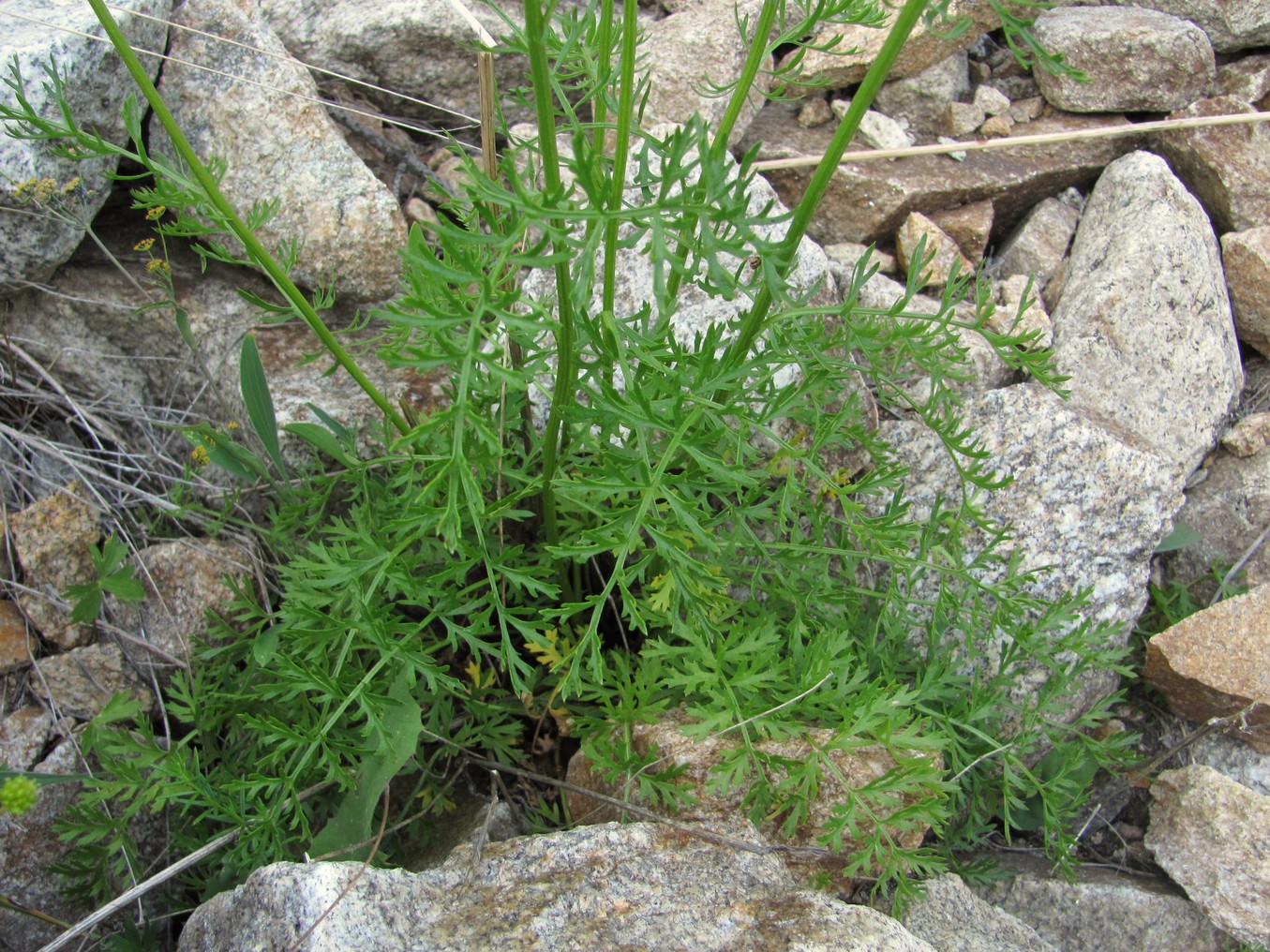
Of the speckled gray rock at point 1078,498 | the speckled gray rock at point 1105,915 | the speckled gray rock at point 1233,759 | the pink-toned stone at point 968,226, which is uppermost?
the pink-toned stone at point 968,226

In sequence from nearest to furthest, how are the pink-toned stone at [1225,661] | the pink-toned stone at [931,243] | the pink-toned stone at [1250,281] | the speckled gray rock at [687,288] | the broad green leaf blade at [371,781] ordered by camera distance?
the broad green leaf blade at [371,781] < the pink-toned stone at [1225,661] < the speckled gray rock at [687,288] < the pink-toned stone at [1250,281] < the pink-toned stone at [931,243]

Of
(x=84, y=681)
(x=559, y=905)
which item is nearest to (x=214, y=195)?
(x=84, y=681)

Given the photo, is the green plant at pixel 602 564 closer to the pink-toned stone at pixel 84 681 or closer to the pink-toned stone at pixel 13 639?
the pink-toned stone at pixel 84 681

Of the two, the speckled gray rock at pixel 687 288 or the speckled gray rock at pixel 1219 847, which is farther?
the speckled gray rock at pixel 687 288

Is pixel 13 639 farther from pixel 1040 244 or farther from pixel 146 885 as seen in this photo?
pixel 1040 244

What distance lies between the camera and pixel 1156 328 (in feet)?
12.2

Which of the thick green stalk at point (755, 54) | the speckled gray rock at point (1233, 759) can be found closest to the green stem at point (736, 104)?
the thick green stalk at point (755, 54)

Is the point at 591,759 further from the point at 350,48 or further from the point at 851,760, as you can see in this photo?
the point at 350,48

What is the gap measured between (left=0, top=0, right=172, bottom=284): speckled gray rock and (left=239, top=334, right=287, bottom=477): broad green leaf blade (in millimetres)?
601

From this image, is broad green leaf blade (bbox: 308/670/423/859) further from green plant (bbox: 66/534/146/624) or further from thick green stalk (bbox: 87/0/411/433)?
green plant (bbox: 66/534/146/624)

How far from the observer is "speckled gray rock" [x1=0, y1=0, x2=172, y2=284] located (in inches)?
115

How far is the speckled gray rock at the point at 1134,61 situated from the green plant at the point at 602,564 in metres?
2.38

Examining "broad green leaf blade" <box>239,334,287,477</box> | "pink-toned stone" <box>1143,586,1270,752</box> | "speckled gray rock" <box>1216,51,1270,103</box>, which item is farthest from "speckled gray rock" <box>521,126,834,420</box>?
"speckled gray rock" <box>1216,51,1270,103</box>

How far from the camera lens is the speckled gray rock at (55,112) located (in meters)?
2.92
